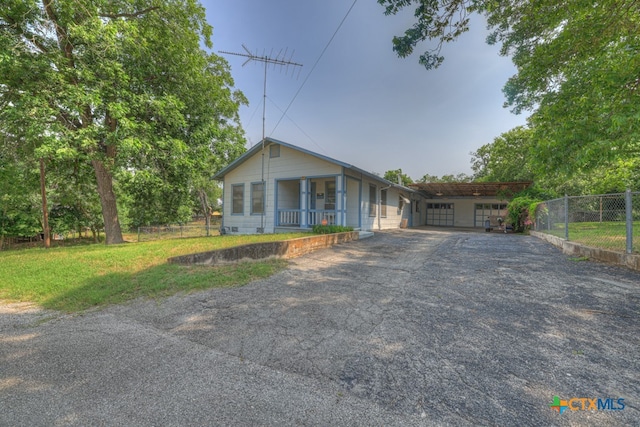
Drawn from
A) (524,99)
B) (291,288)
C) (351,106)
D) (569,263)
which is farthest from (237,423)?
(524,99)

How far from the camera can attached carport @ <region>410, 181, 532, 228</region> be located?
60.2ft

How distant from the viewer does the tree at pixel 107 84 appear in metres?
6.98

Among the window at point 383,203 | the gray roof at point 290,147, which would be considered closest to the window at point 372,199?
the gray roof at point 290,147

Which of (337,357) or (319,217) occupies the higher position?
(319,217)

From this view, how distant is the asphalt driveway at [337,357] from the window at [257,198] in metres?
9.44

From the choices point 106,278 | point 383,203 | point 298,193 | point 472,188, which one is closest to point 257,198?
point 298,193

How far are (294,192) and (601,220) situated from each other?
11.2m

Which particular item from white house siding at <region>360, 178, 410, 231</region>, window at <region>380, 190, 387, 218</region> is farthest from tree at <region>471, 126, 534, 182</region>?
window at <region>380, 190, 387, 218</region>

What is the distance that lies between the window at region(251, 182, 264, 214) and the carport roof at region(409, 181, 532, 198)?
35.7 ft

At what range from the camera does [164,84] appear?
9.96 meters

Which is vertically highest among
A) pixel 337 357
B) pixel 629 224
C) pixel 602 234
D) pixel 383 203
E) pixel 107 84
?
pixel 107 84

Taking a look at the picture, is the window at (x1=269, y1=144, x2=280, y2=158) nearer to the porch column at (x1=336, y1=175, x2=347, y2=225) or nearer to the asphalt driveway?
the porch column at (x1=336, y1=175, x2=347, y2=225)

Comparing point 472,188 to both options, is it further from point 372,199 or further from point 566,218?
point 566,218

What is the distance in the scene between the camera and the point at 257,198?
13.7 m
